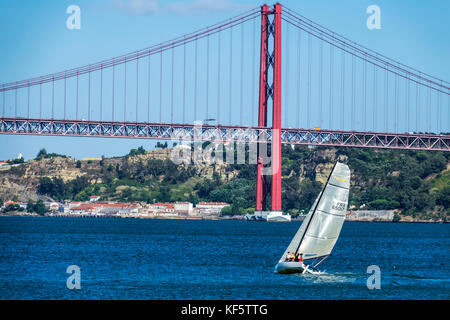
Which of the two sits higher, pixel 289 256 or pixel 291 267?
pixel 289 256

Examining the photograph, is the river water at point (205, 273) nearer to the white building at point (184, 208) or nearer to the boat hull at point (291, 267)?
the boat hull at point (291, 267)

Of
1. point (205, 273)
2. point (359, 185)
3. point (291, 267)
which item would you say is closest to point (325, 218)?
point (291, 267)

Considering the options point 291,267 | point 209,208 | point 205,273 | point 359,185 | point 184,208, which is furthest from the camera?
point 184,208

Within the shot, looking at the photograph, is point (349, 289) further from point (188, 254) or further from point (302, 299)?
point (188, 254)

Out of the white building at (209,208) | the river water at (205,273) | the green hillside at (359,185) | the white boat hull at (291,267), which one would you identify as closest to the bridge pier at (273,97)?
the river water at (205,273)

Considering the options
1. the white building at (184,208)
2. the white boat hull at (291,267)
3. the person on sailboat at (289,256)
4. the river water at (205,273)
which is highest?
the person on sailboat at (289,256)

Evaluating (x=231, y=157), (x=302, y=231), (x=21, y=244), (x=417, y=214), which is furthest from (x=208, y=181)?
(x=302, y=231)

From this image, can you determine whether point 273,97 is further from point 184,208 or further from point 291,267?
point 184,208
